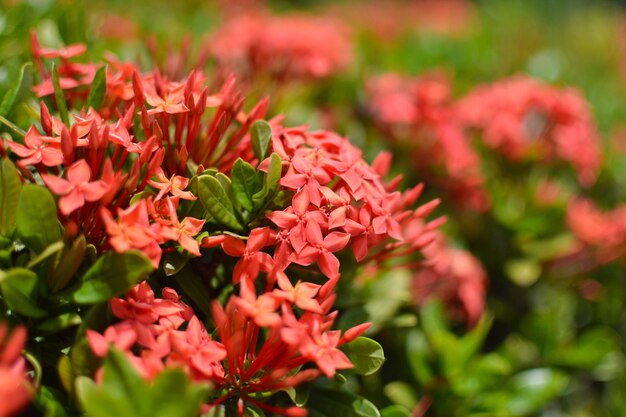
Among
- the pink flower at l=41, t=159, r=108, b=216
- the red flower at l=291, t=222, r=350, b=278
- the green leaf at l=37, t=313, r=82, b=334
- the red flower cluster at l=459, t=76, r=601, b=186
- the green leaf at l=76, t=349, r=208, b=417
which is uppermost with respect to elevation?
the pink flower at l=41, t=159, r=108, b=216

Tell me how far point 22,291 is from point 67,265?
0.25 ft

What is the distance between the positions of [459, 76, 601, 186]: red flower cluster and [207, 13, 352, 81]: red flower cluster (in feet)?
1.73

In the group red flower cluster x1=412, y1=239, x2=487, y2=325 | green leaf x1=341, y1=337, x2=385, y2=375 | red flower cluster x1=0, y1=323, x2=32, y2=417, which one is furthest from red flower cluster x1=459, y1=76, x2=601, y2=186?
red flower cluster x1=0, y1=323, x2=32, y2=417

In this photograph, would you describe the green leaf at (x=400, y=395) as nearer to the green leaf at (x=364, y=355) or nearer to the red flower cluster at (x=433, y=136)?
the green leaf at (x=364, y=355)

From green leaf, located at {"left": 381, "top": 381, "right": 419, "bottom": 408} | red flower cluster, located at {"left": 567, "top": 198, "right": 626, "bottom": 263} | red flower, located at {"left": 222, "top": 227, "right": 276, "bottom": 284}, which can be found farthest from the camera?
red flower cluster, located at {"left": 567, "top": 198, "right": 626, "bottom": 263}

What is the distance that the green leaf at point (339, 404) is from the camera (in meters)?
1.10

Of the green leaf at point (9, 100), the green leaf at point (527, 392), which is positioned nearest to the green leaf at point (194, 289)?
the green leaf at point (9, 100)

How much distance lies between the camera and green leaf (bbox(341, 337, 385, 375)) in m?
1.04

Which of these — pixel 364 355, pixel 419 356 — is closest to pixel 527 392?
pixel 419 356

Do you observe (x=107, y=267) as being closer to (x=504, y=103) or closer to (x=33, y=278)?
(x=33, y=278)

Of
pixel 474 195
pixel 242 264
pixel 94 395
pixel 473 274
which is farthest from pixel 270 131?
pixel 474 195

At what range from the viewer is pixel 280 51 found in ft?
6.95

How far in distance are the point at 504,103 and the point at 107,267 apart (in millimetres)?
1515

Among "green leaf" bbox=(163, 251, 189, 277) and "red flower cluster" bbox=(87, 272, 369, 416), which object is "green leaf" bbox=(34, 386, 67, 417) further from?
"green leaf" bbox=(163, 251, 189, 277)
